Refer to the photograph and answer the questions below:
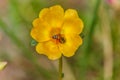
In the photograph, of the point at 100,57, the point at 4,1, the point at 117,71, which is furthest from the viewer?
the point at 4,1

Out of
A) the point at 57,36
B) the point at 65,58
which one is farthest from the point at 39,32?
the point at 65,58

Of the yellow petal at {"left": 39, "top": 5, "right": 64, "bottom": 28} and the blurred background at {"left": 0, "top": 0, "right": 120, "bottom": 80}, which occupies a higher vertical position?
the yellow petal at {"left": 39, "top": 5, "right": 64, "bottom": 28}

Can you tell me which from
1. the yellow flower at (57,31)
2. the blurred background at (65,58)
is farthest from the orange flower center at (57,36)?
the blurred background at (65,58)

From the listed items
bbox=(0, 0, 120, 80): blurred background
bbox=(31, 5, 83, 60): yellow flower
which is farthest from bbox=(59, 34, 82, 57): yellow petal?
bbox=(0, 0, 120, 80): blurred background

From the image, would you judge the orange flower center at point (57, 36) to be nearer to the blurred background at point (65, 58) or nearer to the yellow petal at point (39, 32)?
the yellow petal at point (39, 32)

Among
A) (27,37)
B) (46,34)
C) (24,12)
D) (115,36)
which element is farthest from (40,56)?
(46,34)

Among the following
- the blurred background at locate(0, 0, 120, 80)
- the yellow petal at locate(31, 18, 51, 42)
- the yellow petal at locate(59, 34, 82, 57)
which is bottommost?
the blurred background at locate(0, 0, 120, 80)

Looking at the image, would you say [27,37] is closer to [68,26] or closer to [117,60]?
[117,60]

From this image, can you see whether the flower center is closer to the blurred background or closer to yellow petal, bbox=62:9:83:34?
yellow petal, bbox=62:9:83:34
